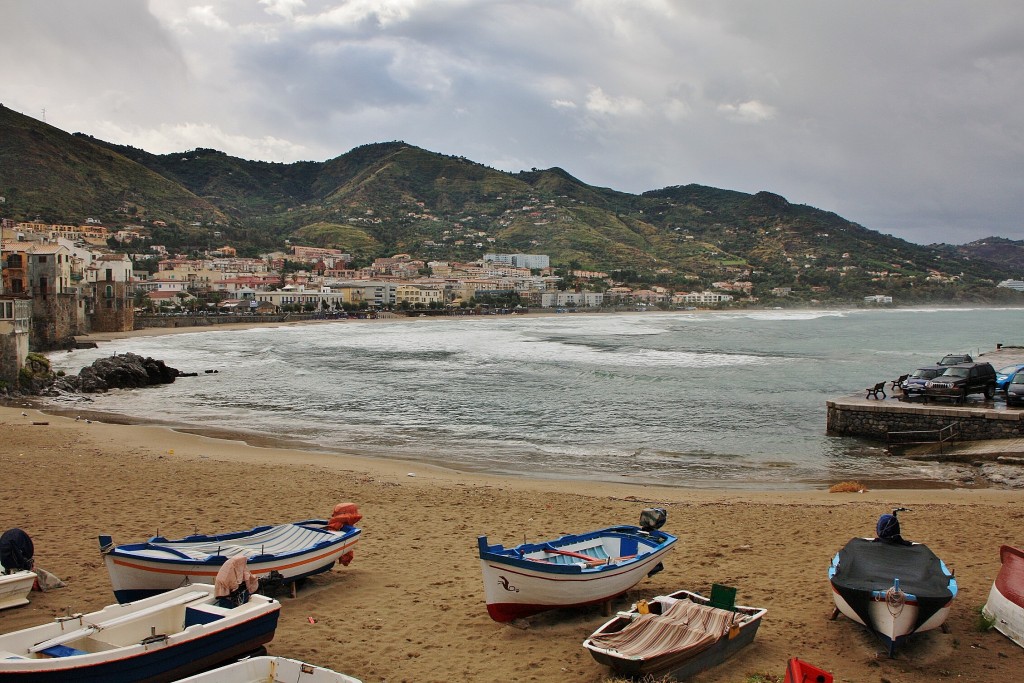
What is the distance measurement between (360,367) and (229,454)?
22557 mm

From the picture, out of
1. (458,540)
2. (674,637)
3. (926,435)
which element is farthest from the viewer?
(926,435)

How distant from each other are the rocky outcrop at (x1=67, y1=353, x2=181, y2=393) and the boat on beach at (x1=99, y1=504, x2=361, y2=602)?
24.0 m

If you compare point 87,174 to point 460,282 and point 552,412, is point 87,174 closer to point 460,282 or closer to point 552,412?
point 460,282

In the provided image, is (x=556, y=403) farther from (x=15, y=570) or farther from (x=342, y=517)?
(x=15, y=570)

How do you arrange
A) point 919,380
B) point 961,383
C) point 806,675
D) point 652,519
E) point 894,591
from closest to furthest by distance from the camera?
1. point 806,675
2. point 894,591
3. point 652,519
4. point 961,383
5. point 919,380

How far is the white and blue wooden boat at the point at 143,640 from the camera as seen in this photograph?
485 centimetres

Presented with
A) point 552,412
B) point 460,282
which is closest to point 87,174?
point 460,282

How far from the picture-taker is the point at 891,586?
6258 mm

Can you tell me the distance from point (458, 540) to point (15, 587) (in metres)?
4.82

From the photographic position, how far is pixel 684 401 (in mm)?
26594

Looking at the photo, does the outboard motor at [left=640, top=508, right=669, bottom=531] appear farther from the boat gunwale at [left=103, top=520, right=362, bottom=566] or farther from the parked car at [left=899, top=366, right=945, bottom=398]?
the parked car at [left=899, top=366, right=945, bottom=398]

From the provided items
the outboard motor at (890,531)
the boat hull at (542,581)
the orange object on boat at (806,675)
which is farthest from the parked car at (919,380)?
the orange object on boat at (806,675)

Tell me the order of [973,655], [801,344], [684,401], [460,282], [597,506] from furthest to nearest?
1. [460,282]
2. [801,344]
3. [684,401]
4. [597,506]
5. [973,655]

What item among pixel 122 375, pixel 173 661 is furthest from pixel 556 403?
pixel 173 661
